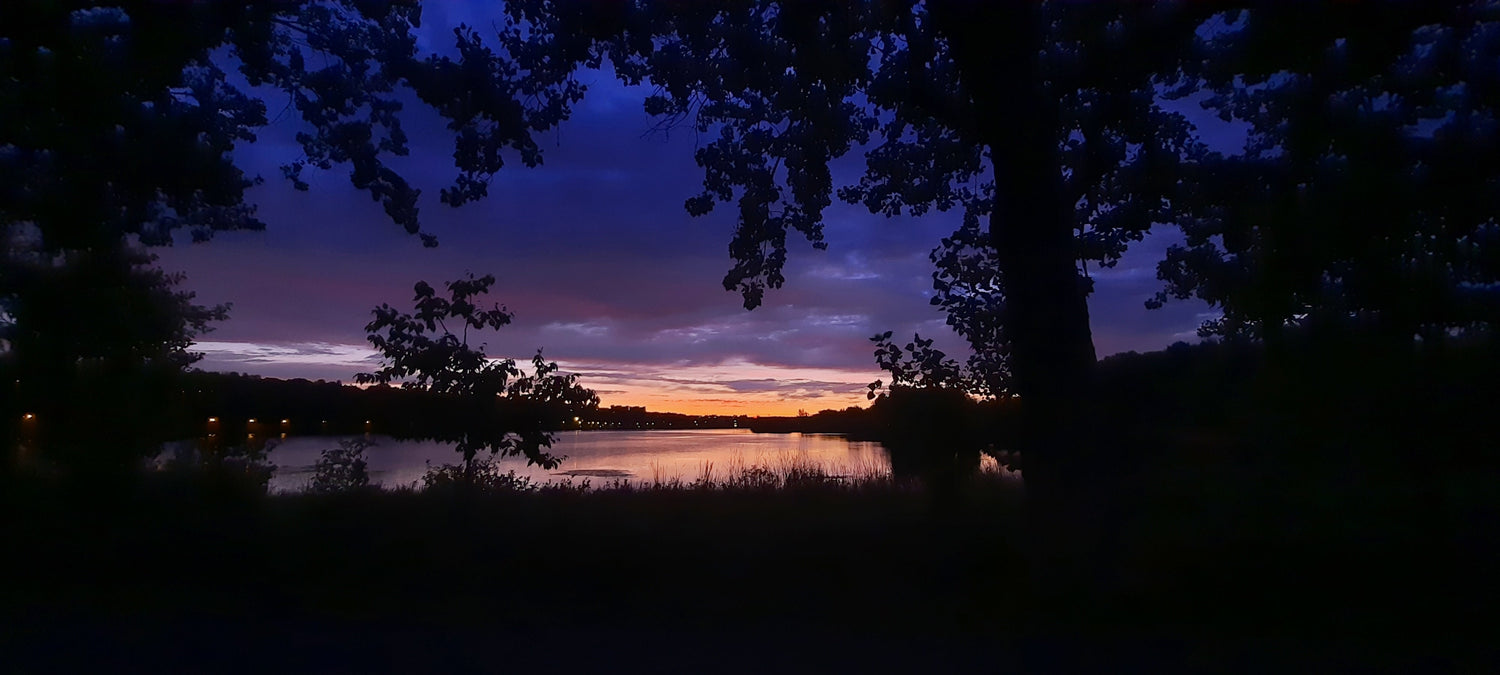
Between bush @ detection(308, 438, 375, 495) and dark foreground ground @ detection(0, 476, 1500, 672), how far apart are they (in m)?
3.92

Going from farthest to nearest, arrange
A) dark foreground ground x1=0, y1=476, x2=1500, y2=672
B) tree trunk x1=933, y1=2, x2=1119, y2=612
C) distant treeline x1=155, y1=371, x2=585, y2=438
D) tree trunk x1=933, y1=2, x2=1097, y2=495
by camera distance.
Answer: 1. distant treeline x1=155, y1=371, x2=585, y2=438
2. tree trunk x1=933, y1=2, x2=1097, y2=495
3. tree trunk x1=933, y1=2, x2=1119, y2=612
4. dark foreground ground x1=0, y1=476, x2=1500, y2=672

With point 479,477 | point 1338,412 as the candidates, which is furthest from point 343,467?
point 1338,412

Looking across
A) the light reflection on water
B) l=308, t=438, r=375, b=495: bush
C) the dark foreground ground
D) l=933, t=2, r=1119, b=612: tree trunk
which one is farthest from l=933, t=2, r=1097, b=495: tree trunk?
l=308, t=438, r=375, b=495: bush

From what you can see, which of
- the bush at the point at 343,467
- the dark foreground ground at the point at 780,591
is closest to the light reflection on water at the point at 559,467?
the bush at the point at 343,467

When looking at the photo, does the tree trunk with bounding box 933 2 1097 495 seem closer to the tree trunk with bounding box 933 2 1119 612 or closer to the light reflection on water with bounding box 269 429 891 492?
the tree trunk with bounding box 933 2 1119 612

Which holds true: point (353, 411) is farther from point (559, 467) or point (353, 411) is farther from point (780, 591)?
point (780, 591)

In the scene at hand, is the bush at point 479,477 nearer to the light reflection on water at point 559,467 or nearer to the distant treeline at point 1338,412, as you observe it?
the light reflection on water at point 559,467

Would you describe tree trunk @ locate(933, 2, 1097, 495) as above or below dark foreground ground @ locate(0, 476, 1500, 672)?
above

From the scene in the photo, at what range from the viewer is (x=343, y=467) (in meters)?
13.8

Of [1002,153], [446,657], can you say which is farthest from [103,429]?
[1002,153]

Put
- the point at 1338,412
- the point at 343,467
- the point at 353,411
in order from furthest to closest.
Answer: the point at 353,411, the point at 343,467, the point at 1338,412

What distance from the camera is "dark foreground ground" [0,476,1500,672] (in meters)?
6.21

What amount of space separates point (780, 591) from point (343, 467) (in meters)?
8.26

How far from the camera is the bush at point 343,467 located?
1346 cm
